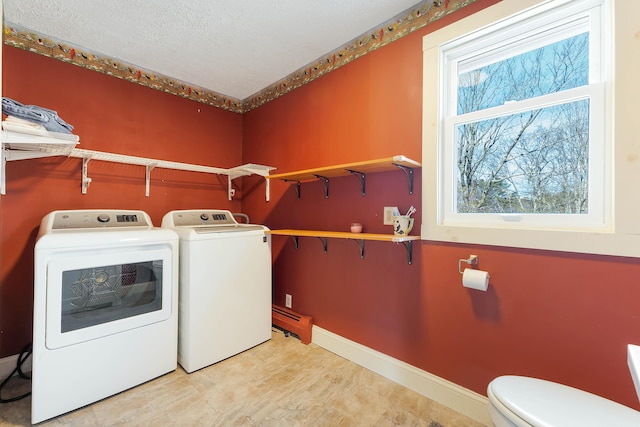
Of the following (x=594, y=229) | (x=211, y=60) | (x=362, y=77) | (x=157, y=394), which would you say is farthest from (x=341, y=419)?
(x=211, y=60)

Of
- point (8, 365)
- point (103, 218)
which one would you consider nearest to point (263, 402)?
point (103, 218)

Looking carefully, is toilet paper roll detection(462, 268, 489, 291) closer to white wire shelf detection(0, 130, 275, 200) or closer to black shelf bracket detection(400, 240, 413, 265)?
black shelf bracket detection(400, 240, 413, 265)

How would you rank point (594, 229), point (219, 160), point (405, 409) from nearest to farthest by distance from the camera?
1. point (594, 229)
2. point (405, 409)
3. point (219, 160)

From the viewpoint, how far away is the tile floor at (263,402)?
1486mm

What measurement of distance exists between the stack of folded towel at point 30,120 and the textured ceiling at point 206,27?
0.67 metres

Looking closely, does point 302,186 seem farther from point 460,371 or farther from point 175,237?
point 460,371

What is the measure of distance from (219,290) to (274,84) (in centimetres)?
185

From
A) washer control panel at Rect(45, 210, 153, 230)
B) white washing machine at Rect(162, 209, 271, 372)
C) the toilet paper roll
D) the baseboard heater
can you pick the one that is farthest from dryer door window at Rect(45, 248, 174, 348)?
the toilet paper roll

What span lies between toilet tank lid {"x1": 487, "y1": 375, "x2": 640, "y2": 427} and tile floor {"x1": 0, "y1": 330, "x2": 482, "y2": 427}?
22.8 inches

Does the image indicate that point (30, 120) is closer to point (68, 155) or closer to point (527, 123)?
point (68, 155)

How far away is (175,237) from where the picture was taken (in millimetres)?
1896

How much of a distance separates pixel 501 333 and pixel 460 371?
0.32 metres

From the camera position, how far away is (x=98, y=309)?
1.66 meters

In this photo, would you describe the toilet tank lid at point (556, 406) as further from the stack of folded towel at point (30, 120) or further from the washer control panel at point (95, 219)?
the stack of folded towel at point (30, 120)
